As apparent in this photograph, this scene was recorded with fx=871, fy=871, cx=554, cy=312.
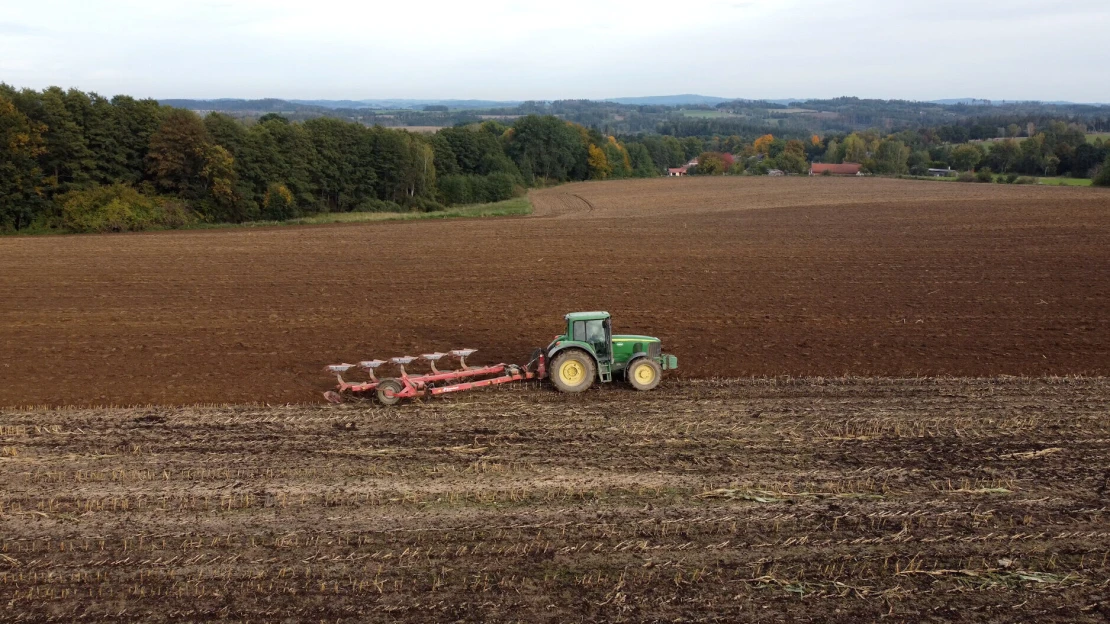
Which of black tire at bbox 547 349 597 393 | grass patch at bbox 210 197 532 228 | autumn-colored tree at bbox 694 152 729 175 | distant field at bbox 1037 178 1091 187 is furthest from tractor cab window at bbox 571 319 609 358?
autumn-colored tree at bbox 694 152 729 175

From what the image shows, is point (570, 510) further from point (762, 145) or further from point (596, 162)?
point (762, 145)

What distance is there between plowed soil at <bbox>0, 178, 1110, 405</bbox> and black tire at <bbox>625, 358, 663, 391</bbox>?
6.18 feet

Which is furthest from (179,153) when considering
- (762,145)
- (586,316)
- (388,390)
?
(762,145)

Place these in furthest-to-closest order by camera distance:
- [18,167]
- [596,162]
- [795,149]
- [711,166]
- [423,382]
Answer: [795,149], [711,166], [596,162], [18,167], [423,382]

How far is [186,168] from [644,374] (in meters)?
43.0

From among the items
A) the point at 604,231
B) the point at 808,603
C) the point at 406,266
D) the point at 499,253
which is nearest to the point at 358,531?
the point at 808,603

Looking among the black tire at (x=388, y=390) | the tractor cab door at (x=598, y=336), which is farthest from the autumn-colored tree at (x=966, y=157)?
the black tire at (x=388, y=390)

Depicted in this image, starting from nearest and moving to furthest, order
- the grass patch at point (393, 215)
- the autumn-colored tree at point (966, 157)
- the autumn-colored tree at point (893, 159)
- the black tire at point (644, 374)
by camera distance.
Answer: the black tire at point (644, 374) < the grass patch at point (393, 215) < the autumn-colored tree at point (966, 157) < the autumn-colored tree at point (893, 159)

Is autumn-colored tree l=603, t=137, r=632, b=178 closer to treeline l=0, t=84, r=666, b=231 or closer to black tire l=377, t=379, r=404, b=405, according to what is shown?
treeline l=0, t=84, r=666, b=231

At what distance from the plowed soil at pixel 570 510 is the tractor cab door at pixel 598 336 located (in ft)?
2.43

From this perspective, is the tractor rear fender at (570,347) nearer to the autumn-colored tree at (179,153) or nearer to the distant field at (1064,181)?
the autumn-colored tree at (179,153)

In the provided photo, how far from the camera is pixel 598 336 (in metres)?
15.1

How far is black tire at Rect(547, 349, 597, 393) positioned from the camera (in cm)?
1484

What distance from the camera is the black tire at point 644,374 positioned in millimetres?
15125
